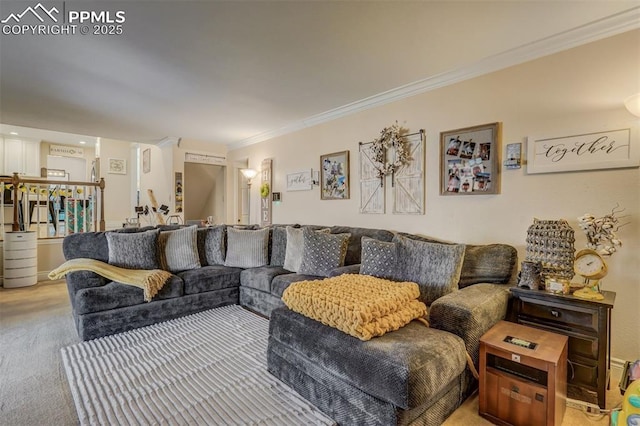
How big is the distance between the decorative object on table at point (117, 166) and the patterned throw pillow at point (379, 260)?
7.07 metres

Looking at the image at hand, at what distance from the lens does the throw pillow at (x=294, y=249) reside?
322cm

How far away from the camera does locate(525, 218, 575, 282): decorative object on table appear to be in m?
1.87

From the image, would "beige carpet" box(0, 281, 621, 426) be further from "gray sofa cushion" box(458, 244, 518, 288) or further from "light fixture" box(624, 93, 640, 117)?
"light fixture" box(624, 93, 640, 117)

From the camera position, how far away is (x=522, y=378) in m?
1.47

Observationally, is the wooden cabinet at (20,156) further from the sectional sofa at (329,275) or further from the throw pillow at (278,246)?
the throw pillow at (278,246)

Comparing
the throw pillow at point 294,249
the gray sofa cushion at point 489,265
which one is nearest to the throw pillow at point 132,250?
the throw pillow at point 294,249

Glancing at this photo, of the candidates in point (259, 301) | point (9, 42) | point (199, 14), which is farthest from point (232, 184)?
point (199, 14)

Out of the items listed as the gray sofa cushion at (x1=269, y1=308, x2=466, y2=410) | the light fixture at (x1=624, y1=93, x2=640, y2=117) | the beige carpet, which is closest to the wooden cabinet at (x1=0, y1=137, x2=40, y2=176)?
the beige carpet

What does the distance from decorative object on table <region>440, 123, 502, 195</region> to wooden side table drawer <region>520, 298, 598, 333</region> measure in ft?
3.18

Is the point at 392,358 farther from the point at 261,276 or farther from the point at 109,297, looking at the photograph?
the point at 109,297

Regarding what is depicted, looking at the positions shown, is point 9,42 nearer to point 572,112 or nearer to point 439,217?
point 439,217

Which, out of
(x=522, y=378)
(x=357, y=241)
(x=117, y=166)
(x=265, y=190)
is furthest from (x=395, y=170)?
(x=117, y=166)

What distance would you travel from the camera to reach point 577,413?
5.32ft

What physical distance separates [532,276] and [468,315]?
A: 0.65 m
